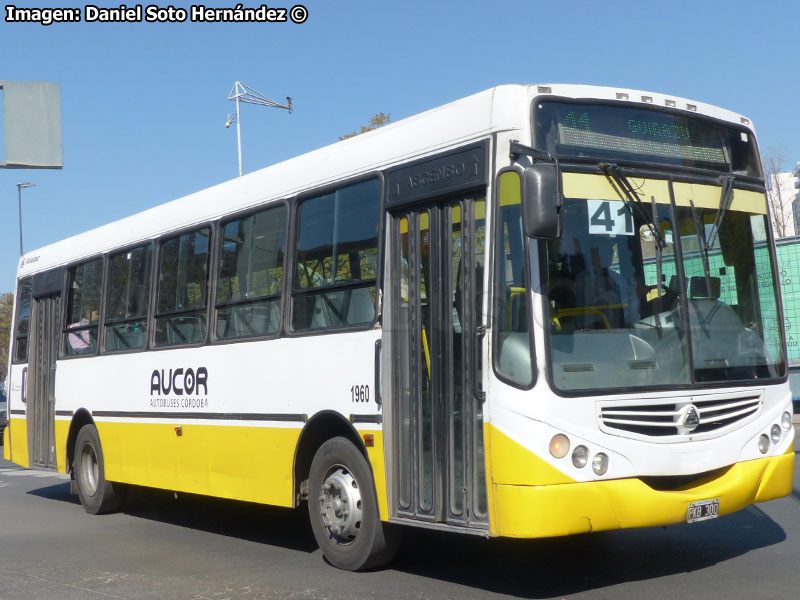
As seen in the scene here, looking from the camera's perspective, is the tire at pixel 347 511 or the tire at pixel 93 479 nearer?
the tire at pixel 347 511

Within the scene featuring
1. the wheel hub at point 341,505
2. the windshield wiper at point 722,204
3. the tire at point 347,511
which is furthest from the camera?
the wheel hub at point 341,505

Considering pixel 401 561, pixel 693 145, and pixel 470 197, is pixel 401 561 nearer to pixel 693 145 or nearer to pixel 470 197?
pixel 470 197

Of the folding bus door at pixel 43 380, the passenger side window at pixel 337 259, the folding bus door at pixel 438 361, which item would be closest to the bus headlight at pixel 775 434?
the folding bus door at pixel 438 361

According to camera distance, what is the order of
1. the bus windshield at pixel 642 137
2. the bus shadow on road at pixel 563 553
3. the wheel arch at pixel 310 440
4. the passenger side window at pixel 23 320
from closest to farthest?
the bus windshield at pixel 642 137 → the bus shadow on road at pixel 563 553 → the wheel arch at pixel 310 440 → the passenger side window at pixel 23 320

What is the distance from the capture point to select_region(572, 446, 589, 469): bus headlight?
6.23 m

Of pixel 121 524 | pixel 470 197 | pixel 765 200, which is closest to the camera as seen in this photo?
pixel 470 197

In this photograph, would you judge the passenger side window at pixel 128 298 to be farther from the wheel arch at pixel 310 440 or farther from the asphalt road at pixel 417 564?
the wheel arch at pixel 310 440

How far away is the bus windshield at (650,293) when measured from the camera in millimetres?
6422

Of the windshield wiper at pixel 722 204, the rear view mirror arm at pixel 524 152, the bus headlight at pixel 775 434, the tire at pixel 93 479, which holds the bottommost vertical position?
the tire at pixel 93 479

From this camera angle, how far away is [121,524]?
37.3ft

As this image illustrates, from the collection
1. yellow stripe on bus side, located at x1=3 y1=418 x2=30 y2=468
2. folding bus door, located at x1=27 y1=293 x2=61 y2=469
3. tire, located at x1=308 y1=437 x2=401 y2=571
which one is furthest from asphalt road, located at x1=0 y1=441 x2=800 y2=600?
yellow stripe on bus side, located at x1=3 y1=418 x2=30 y2=468

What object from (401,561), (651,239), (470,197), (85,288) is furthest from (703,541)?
(85,288)

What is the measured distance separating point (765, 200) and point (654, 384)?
6.23 feet

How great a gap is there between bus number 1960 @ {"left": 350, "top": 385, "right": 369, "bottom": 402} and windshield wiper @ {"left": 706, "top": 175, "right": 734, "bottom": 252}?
260 centimetres
